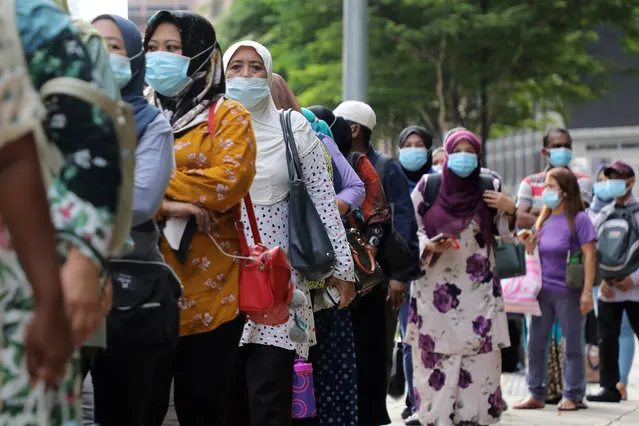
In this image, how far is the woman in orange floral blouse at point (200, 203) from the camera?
4973 mm

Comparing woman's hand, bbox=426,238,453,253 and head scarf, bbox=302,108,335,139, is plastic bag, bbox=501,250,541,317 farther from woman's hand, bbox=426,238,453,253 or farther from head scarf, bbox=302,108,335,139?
head scarf, bbox=302,108,335,139

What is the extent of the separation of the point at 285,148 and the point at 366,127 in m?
2.38

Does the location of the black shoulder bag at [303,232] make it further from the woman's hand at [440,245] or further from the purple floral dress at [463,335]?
the purple floral dress at [463,335]

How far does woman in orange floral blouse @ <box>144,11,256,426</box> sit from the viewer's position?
4.97 m

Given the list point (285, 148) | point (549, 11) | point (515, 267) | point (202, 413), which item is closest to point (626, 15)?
point (549, 11)

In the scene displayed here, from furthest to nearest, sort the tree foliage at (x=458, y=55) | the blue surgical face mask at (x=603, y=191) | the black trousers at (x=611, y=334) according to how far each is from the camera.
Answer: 1. the tree foliage at (x=458, y=55)
2. the blue surgical face mask at (x=603, y=191)
3. the black trousers at (x=611, y=334)

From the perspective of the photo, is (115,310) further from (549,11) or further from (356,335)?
(549,11)

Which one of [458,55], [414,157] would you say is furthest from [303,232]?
[458,55]

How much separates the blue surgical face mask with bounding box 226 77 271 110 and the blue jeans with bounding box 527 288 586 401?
5425 mm

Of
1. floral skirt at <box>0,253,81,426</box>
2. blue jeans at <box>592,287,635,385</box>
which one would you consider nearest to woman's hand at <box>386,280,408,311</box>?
blue jeans at <box>592,287,635,385</box>

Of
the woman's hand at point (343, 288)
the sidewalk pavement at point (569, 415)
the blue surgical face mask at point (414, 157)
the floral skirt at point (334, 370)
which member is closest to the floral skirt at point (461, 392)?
the sidewalk pavement at point (569, 415)

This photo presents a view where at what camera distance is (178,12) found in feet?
17.0

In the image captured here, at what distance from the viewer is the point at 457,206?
895 centimetres

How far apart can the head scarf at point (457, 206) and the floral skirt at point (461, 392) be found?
30.3 inches
